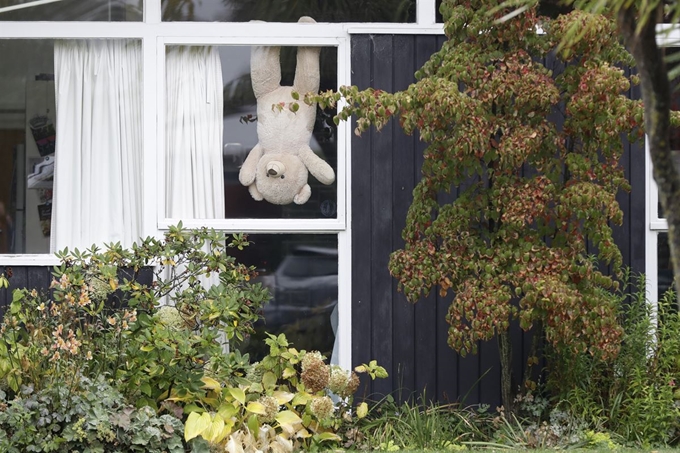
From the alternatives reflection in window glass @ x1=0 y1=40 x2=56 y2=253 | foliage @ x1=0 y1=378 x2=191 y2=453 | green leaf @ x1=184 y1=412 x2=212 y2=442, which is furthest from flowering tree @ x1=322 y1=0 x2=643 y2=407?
reflection in window glass @ x1=0 y1=40 x2=56 y2=253

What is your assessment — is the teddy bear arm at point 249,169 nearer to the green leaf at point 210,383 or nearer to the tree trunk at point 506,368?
the green leaf at point 210,383

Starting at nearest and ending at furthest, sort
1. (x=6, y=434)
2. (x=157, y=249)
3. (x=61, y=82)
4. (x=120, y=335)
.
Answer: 1. (x=6, y=434)
2. (x=120, y=335)
3. (x=157, y=249)
4. (x=61, y=82)

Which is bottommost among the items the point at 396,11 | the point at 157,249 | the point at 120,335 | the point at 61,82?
the point at 120,335

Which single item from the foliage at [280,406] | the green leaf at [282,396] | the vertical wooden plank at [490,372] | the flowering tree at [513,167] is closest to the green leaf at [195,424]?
the foliage at [280,406]

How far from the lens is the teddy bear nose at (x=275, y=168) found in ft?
23.0

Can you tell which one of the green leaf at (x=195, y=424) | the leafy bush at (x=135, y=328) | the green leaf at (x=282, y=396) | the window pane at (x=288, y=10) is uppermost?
the window pane at (x=288, y=10)

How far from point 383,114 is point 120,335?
204cm

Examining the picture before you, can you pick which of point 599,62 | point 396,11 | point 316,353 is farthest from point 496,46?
point 316,353

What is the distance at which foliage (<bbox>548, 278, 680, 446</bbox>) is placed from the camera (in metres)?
6.22

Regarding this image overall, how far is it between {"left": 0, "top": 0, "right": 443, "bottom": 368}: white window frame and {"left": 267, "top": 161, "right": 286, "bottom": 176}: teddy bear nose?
0.35 metres

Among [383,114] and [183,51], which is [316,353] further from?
[183,51]

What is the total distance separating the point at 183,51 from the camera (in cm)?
Result: 709

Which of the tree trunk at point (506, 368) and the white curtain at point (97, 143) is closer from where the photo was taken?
the tree trunk at point (506, 368)

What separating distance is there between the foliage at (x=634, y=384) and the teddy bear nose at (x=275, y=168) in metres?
2.42
